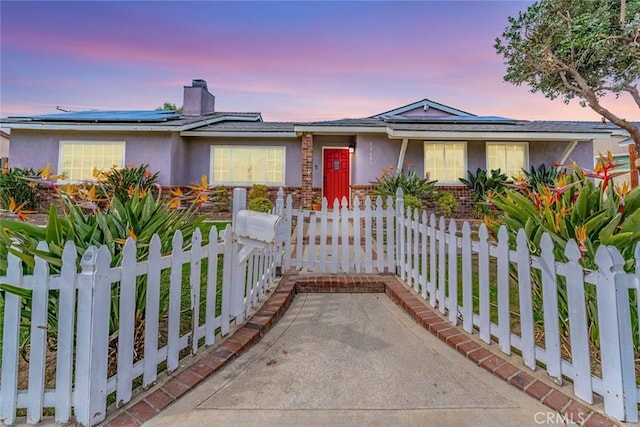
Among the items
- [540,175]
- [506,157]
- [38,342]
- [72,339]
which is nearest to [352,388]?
[72,339]

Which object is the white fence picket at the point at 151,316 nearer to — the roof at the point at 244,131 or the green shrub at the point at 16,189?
the roof at the point at 244,131

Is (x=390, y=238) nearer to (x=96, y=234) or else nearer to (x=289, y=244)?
(x=289, y=244)

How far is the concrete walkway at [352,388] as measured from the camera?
5.98 ft

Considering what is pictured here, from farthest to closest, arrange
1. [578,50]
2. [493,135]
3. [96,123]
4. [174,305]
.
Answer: [96,123], [493,135], [578,50], [174,305]

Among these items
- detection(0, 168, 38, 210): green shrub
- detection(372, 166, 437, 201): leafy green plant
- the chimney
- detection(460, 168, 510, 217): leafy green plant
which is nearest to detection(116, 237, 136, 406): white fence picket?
detection(372, 166, 437, 201): leafy green plant

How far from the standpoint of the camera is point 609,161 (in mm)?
2551

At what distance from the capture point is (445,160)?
1121 centimetres

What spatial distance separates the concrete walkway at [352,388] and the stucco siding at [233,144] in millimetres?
9391

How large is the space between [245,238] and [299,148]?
9.43 meters

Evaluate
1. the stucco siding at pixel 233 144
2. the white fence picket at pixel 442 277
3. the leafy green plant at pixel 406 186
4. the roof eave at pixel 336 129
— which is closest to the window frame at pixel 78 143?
the stucco siding at pixel 233 144

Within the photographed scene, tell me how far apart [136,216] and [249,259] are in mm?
1114

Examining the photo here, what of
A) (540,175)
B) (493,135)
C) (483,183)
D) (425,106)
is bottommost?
(483,183)

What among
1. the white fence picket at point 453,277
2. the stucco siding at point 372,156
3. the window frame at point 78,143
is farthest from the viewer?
the window frame at point 78,143

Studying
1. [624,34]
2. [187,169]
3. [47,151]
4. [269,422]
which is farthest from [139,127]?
[624,34]
